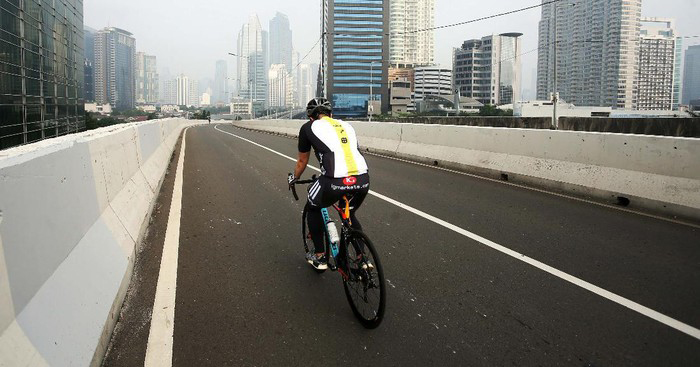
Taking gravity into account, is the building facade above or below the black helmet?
above

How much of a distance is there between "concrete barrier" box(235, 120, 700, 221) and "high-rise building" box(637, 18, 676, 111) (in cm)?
6569

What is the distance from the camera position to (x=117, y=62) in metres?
75.2

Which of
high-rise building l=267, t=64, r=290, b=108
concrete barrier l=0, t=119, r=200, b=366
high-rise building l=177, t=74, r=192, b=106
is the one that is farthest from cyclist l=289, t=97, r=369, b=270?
high-rise building l=177, t=74, r=192, b=106

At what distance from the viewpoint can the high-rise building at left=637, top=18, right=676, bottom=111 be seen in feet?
262

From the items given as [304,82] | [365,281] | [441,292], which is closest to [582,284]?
[441,292]

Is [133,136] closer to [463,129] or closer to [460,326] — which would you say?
[460,326]

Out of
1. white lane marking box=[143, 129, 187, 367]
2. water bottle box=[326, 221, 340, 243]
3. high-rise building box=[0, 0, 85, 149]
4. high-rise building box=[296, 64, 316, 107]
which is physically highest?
high-rise building box=[296, 64, 316, 107]

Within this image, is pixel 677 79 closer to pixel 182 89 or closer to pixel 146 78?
pixel 146 78

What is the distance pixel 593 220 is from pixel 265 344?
5.56 meters

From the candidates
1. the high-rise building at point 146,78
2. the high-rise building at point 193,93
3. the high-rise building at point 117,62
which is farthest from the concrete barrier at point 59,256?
the high-rise building at point 193,93

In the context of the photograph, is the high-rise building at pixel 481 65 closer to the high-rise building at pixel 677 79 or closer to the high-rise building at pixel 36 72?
the high-rise building at pixel 677 79

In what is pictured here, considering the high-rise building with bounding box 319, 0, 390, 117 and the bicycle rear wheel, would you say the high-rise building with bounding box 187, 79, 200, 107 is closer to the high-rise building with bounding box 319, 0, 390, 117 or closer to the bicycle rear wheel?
the high-rise building with bounding box 319, 0, 390, 117

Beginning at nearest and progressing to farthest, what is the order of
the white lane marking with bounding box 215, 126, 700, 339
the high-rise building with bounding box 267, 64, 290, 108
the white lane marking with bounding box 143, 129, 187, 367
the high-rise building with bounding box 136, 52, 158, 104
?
the white lane marking with bounding box 143, 129, 187, 367
the white lane marking with bounding box 215, 126, 700, 339
the high-rise building with bounding box 136, 52, 158, 104
the high-rise building with bounding box 267, 64, 290, 108

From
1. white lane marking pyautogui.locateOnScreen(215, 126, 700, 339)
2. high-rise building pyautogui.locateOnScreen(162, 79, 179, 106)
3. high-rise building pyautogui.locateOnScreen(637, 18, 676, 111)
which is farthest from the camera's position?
high-rise building pyautogui.locateOnScreen(162, 79, 179, 106)
